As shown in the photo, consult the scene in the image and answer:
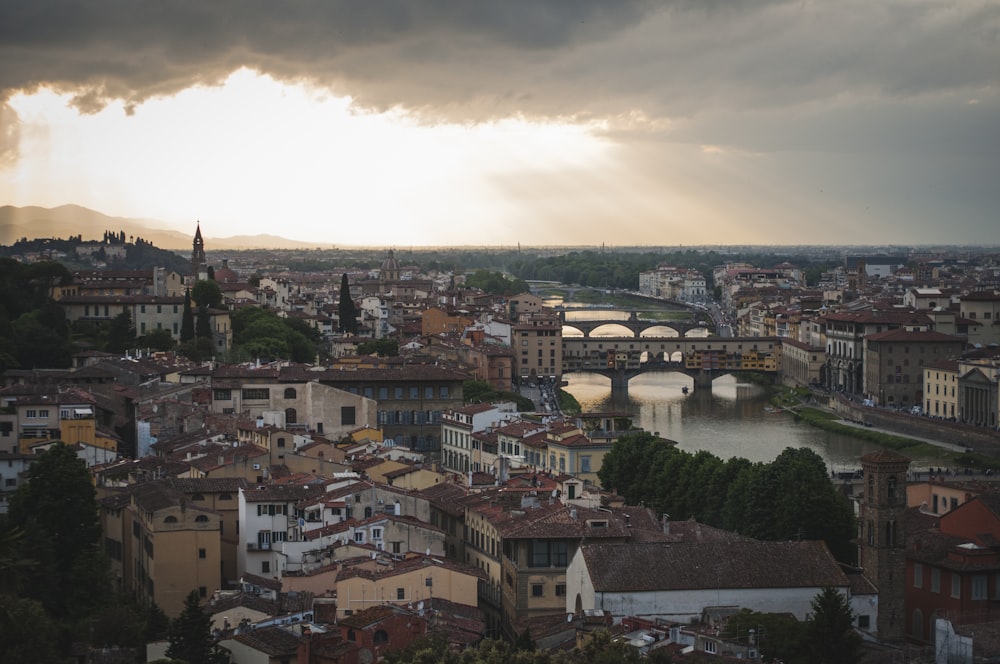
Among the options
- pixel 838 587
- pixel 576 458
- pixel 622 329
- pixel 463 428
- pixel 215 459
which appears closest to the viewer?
pixel 838 587

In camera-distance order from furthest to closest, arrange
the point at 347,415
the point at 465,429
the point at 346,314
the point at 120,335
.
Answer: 1. the point at 346,314
2. the point at 120,335
3. the point at 347,415
4. the point at 465,429

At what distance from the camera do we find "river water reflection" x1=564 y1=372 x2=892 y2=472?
2941cm

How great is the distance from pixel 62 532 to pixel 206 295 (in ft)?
70.4

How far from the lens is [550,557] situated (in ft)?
45.0

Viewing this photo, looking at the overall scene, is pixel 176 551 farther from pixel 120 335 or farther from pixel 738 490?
pixel 120 335

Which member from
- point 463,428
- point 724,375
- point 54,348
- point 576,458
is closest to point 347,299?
point 724,375

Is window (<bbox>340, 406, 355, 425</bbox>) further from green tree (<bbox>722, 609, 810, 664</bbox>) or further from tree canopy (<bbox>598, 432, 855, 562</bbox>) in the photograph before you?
green tree (<bbox>722, 609, 810, 664</bbox>)

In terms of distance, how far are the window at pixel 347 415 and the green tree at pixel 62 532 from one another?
8.34m

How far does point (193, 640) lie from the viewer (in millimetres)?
→ 10812

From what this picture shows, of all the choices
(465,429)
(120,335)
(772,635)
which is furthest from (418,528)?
(120,335)

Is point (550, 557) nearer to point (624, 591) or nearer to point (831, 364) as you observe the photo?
point (624, 591)

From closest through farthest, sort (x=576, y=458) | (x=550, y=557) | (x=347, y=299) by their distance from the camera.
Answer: (x=550, y=557)
(x=576, y=458)
(x=347, y=299)

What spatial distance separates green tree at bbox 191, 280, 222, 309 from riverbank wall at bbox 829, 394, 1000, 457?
13953 mm

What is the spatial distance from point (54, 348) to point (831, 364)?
77.8 ft
